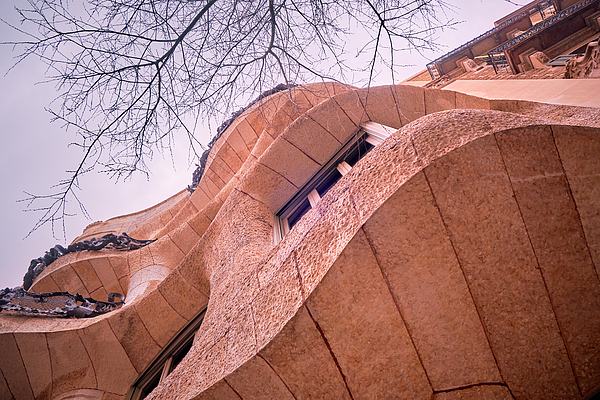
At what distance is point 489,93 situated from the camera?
5188 millimetres

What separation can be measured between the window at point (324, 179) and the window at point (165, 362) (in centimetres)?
173

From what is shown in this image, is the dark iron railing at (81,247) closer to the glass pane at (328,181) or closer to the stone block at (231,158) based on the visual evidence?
the stone block at (231,158)

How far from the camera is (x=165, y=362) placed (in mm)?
3955

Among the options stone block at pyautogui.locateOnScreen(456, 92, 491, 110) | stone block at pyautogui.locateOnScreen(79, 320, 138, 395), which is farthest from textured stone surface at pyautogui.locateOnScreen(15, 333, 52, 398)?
stone block at pyautogui.locateOnScreen(456, 92, 491, 110)

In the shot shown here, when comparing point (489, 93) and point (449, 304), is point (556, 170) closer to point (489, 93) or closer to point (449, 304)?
point (449, 304)

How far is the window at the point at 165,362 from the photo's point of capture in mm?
3848

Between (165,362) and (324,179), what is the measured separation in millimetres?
3095

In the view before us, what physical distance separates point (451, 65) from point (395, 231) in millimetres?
11460

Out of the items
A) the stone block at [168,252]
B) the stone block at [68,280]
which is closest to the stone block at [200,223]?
the stone block at [168,252]

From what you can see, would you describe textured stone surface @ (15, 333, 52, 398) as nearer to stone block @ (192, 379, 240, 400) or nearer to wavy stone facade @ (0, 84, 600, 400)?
wavy stone facade @ (0, 84, 600, 400)

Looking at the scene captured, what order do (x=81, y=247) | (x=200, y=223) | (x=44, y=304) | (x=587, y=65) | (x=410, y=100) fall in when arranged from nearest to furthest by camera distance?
(x=587, y=65), (x=410, y=100), (x=44, y=304), (x=200, y=223), (x=81, y=247)

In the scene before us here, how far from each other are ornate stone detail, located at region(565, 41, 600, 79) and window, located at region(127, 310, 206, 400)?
5.99m

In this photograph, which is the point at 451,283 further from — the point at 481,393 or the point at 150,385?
the point at 150,385

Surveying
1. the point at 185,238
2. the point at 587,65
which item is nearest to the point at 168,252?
the point at 185,238
